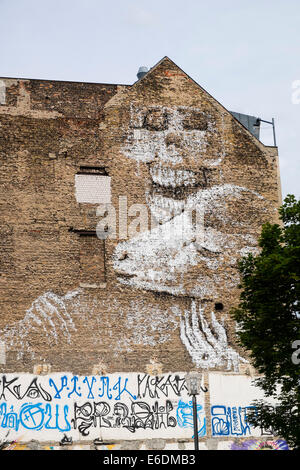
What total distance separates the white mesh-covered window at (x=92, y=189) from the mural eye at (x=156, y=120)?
2.76 meters

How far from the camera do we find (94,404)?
2552 centimetres

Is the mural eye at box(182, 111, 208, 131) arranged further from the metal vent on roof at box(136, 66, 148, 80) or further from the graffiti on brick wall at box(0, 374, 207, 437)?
the graffiti on brick wall at box(0, 374, 207, 437)

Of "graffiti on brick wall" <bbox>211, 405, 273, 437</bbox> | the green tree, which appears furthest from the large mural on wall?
the green tree

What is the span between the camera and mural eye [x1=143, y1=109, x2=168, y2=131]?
2869 centimetres

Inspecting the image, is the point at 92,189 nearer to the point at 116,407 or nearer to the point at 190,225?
the point at 190,225

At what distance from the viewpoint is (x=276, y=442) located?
26.5 m

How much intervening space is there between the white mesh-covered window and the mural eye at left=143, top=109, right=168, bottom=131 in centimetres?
276

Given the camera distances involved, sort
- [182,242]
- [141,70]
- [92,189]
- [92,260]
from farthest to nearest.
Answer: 1. [141,70]
2. [182,242]
3. [92,189]
4. [92,260]

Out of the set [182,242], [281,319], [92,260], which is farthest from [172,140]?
[281,319]

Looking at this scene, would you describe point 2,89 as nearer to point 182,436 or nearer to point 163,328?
point 163,328

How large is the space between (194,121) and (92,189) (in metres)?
4.90

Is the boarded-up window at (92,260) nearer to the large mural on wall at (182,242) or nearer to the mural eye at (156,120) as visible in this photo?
the large mural on wall at (182,242)

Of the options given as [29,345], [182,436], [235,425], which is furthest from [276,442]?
[29,345]

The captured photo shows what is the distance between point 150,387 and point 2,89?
39.0 feet
